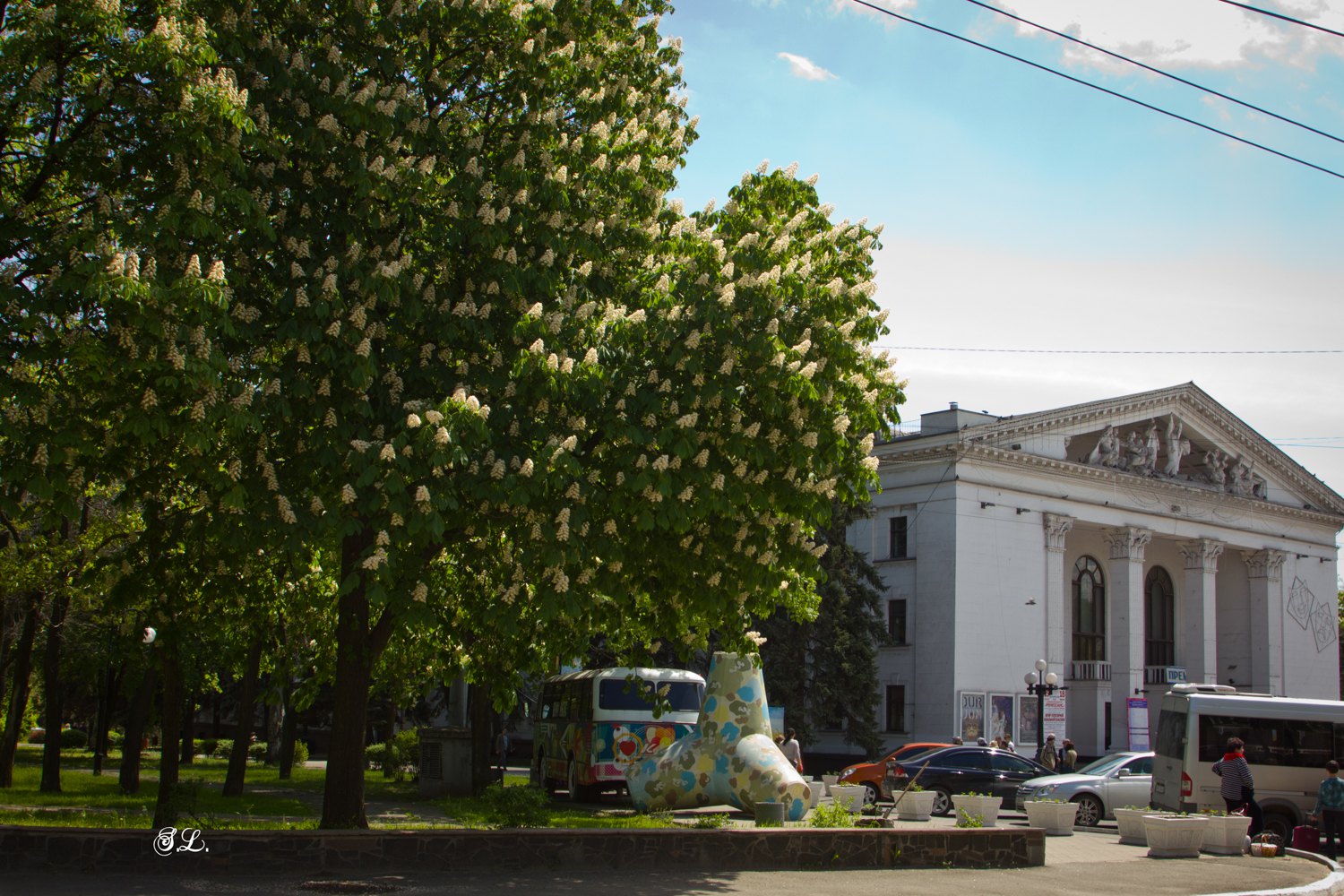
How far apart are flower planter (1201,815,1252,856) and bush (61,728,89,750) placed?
172ft

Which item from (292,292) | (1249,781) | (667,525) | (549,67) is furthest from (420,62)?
(1249,781)

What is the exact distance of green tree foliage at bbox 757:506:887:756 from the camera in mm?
46938

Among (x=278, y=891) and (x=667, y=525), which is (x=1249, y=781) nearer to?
(x=667, y=525)

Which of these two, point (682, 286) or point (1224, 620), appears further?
point (1224, 620)

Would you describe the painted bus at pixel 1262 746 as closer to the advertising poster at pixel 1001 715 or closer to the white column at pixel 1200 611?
the advertising poster at pixel 1001 715

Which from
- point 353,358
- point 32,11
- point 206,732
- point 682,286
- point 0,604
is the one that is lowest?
point 206,732

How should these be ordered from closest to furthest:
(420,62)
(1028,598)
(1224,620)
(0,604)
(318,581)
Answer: (420,62) → (318,581) → (0,604) → (1028,598) → (1224,620)

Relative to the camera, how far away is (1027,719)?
169 feet

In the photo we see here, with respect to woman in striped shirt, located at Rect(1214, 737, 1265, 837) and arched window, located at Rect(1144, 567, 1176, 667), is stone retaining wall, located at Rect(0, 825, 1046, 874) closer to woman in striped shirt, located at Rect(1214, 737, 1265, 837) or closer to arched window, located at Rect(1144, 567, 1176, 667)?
woman in striped shirt, located at Rect(1214, 737, 1265, 837)

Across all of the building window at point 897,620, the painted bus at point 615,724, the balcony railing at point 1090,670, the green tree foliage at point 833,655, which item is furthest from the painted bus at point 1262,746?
the balcony railing at point 1090,670

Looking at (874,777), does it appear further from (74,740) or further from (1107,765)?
(74,740)

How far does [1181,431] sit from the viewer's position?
5984 centimetres

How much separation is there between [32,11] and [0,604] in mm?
18175

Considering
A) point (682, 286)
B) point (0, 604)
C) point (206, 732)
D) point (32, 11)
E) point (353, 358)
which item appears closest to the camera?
point (32, 11)
